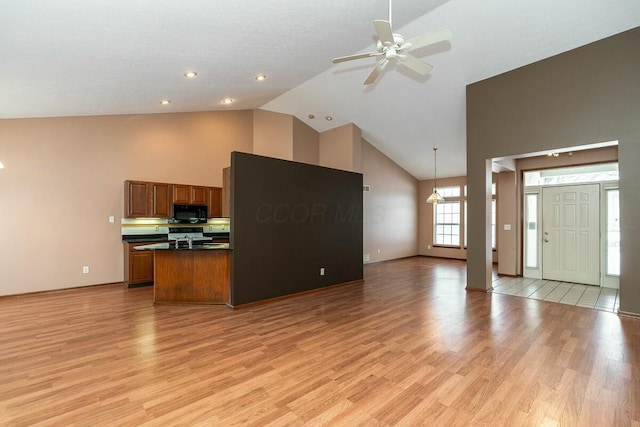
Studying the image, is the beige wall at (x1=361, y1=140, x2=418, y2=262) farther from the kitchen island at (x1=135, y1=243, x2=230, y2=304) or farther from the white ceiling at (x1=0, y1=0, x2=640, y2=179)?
the kitchen island at (x1=135, y1=243, x2=230, y2=304)

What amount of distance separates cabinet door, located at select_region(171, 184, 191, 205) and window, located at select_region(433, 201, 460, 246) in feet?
25.9

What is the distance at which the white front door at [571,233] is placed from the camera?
5840 millimetres

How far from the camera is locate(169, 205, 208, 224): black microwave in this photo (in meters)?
6.44

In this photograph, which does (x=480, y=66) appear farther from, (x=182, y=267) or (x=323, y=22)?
(x=182, y=267)

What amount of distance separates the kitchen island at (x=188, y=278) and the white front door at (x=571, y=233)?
6504 millimetres

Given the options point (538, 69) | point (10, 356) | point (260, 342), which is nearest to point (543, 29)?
point (538, 69)

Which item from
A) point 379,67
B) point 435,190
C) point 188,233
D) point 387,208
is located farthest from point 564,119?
point 188,233

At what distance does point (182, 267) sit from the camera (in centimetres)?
479

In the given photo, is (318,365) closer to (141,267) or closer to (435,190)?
(141,267)

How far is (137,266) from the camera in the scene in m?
5.92

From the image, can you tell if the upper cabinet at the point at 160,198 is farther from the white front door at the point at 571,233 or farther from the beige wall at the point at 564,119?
the white front door at the point at 571,233

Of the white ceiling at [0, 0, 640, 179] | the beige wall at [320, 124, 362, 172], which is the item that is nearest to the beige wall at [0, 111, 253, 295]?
the white ceiling at [0, 0, 640, 179]

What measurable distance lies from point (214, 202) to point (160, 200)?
1.17 metres

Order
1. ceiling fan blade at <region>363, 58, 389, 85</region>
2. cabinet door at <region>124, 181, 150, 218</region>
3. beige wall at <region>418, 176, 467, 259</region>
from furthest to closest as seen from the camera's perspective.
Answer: beige wall at <region>418, 176, 467, 259</region>
cabinet door at <region>124, 181, 150, 218</region>
ceiling fan blade at <region>363, 58, 389, 85</region>
